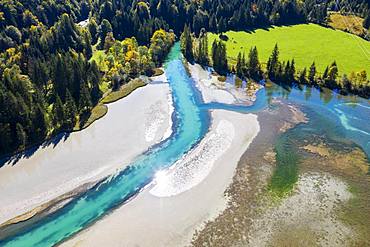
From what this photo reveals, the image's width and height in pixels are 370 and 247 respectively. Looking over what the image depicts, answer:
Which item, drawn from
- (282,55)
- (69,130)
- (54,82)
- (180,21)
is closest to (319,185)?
(69,130)

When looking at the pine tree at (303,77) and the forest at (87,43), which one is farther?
the pine tree at (303,77)

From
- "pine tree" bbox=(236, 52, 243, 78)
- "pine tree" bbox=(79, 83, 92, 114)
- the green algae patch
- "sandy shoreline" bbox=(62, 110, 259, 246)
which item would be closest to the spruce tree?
"pine tree" bbox=(79, 83, 92, 114)

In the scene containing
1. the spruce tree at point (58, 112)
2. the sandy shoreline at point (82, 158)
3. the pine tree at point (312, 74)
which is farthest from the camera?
the pine tree at point (312, 74)

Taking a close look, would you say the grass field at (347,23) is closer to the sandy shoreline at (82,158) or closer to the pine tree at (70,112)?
the sandy shoreline at (82,158)

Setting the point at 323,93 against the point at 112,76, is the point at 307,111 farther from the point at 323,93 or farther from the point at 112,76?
the point at 112,76

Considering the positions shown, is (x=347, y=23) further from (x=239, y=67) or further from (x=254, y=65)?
(x=239, y=67)

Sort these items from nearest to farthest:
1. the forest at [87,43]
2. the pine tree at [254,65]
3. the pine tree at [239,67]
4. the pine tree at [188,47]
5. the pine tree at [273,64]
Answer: the forest at [87,43] → the pine tree at [273,64] → the pine tree at [254,65] → the pine tree at [239,67] → the pine tree at [188,47]

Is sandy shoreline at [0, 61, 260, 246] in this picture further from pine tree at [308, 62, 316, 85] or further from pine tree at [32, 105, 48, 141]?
pine tree at [308, 62, 316, 85]

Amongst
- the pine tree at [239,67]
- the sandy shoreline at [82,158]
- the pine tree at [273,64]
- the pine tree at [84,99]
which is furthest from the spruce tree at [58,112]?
the pine tree at [273,64]
